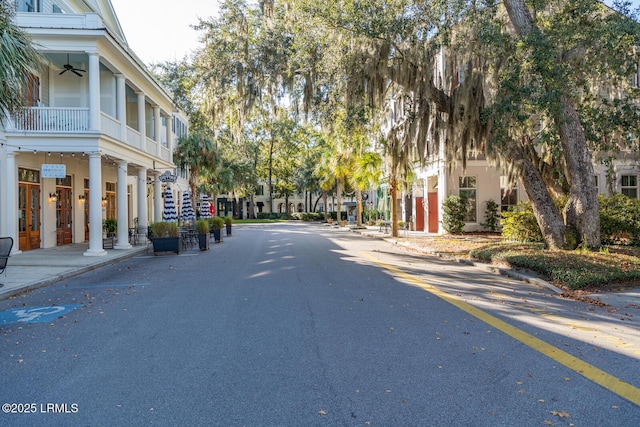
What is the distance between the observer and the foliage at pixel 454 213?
83.5ft

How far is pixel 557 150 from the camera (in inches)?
487

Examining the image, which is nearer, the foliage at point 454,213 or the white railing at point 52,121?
the white railing at point 52,121

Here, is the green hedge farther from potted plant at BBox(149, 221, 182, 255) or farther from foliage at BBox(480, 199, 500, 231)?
potted plant at BBox(149, 221, 182, 255)

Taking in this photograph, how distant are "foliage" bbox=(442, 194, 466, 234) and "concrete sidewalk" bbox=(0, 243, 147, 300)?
52.6 ft

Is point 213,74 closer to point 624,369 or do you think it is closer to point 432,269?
point 432,269

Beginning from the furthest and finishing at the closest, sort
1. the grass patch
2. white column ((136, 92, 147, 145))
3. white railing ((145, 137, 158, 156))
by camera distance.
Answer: white railing ((145, 137, 158, 156)), white column ((136, 92, 147, 145)), the grass patch

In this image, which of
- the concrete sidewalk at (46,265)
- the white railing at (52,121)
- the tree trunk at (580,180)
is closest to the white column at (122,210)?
the concrete sidewalk at (46,265)

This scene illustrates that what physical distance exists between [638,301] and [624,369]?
4170 mm

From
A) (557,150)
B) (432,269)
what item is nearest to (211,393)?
(432,269)

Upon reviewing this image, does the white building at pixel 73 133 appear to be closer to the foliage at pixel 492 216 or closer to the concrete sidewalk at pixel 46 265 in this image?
the concrete sidewalk at pixel 46 265

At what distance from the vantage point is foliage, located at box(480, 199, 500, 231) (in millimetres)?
26109

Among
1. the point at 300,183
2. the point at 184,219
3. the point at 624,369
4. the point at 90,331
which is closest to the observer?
the point at 624,369

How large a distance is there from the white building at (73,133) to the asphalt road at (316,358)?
7953 mm

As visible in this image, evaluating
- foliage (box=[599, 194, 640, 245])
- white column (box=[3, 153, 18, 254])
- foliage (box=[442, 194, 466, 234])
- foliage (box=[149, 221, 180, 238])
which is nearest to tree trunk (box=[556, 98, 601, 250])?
foliage (box=[599, 194, 640, 245])
